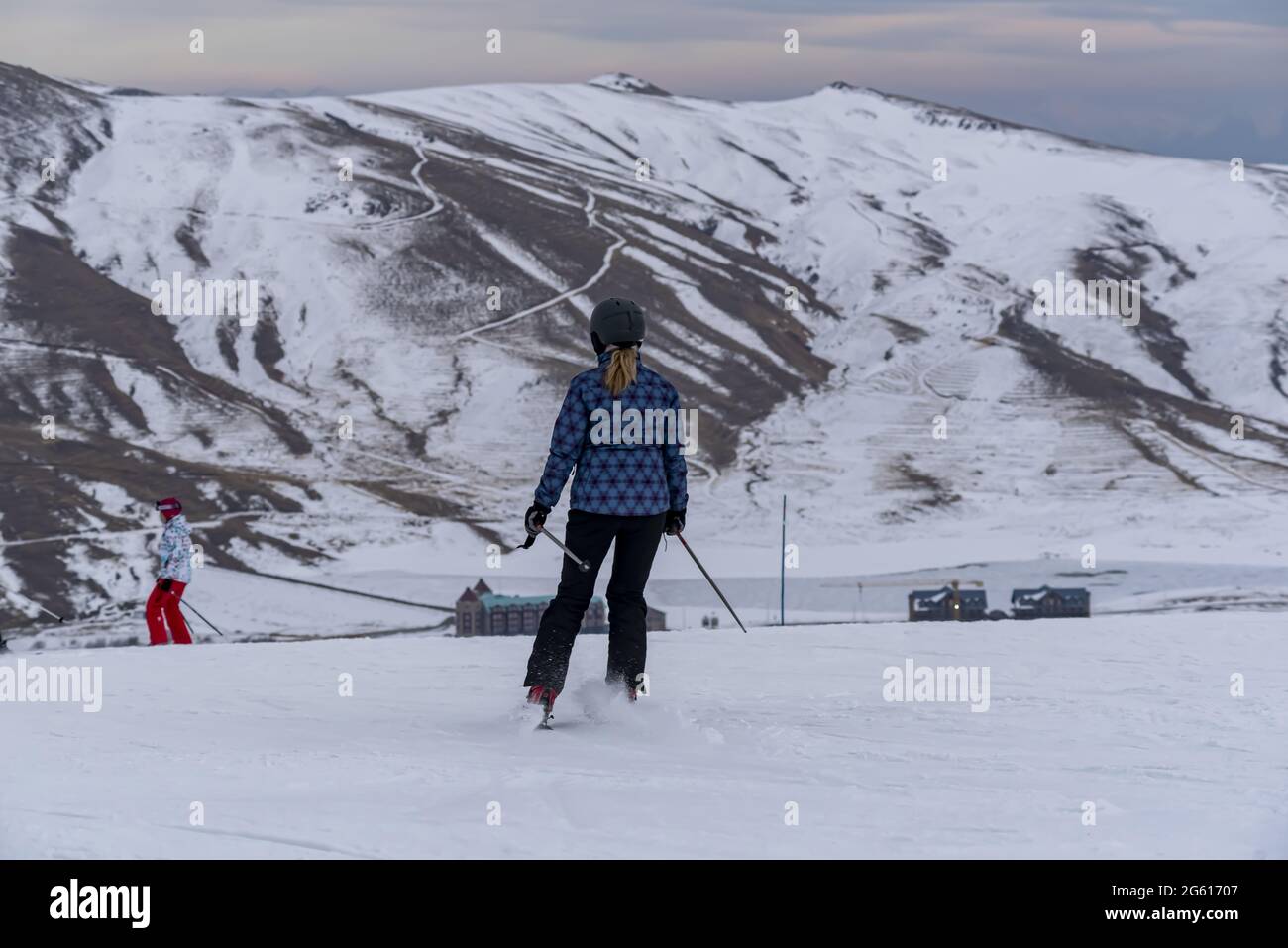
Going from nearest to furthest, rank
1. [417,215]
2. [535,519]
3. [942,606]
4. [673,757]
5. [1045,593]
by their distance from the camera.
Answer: [673,757], [535,519], [942,606], [1045,593], [417,215]

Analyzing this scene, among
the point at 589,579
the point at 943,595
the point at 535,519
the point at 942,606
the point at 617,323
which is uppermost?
the point at 617,323

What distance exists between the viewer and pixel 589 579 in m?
6.66

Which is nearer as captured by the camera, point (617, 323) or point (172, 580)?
point (617, 323)

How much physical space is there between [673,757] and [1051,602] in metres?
34.0

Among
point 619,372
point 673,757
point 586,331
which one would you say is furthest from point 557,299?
point 673,757

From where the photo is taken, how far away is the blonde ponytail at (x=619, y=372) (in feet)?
21.2

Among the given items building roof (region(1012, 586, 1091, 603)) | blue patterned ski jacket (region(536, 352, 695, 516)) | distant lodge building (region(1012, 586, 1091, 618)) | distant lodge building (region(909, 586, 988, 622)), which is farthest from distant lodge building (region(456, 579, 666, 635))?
blue patterned ski jacket (region(536, 352, 695, 516))

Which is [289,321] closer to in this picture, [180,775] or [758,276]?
[758,276]

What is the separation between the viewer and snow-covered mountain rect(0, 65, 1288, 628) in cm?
4966

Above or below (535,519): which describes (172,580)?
below

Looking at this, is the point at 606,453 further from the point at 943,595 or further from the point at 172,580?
the point at 943,595

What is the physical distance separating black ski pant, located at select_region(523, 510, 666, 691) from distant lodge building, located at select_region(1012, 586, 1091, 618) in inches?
1252

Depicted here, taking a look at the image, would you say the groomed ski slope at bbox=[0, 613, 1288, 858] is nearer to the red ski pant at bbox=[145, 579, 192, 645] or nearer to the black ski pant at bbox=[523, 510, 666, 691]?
the black ski pant at bbox=[523, 510, 666, 691]
